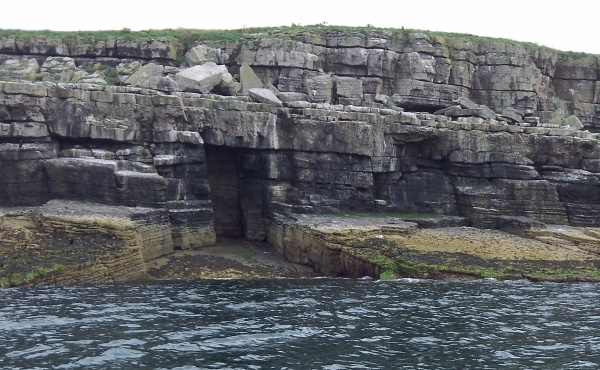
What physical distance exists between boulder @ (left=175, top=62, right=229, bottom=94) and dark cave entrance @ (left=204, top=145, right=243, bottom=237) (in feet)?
14.8

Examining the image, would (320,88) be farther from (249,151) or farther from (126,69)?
(126,69)

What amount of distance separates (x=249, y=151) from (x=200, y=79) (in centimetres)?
638

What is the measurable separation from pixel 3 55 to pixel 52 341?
38.0m

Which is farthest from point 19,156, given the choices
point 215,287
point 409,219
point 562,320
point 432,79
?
point 432,79

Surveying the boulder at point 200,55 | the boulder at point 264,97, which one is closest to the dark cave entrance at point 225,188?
the boulder at point 264,97

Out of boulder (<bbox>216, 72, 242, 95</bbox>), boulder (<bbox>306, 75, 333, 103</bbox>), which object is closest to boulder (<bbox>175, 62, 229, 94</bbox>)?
boulder (<bbox>216, 72, 242, 95</bbox>)

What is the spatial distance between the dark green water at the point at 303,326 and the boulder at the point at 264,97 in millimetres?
14814

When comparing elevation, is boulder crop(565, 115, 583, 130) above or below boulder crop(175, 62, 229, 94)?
below

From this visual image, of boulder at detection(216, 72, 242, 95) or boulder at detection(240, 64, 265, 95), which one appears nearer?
boulder at detection(216, 72, 242, 95)

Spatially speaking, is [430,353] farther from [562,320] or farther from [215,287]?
[215,287]

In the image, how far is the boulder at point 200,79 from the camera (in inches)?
1785

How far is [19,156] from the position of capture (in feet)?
125

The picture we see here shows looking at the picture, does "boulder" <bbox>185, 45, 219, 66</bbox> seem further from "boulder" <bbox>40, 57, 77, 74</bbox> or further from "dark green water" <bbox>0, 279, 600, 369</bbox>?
"dark green water" <bbox>0, 279, 600, 369</bbox>

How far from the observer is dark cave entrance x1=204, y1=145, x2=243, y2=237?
146 ft
